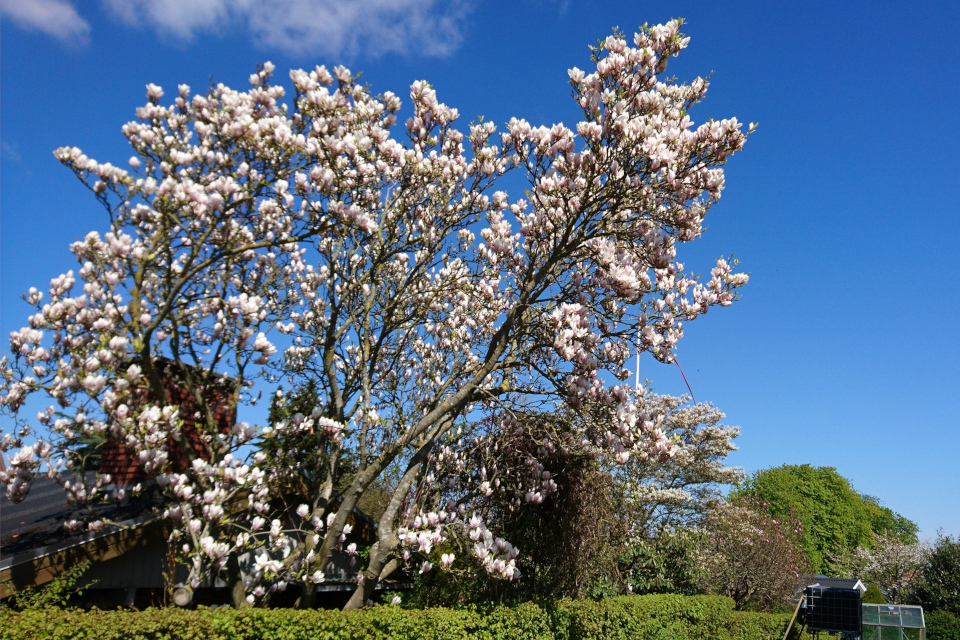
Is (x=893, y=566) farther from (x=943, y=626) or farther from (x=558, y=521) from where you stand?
(x=558, y=521)

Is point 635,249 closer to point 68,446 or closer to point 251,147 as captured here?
point 251,147

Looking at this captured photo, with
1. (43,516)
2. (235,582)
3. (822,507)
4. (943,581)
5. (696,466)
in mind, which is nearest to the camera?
(235,582)

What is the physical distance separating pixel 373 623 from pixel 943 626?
17086mm

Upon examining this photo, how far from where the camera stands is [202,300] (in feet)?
22.7

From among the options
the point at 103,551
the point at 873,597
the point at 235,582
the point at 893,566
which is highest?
the point at 893,566

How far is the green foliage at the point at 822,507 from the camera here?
46.4 m

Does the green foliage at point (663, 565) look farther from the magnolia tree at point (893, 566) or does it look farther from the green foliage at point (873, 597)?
the magnolia tree at point (893, 566)

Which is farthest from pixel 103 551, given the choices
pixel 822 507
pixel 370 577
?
pixel 822 507

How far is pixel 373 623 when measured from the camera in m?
6.43

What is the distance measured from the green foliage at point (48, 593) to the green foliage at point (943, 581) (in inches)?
821

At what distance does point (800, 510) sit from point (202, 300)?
52.6 metres

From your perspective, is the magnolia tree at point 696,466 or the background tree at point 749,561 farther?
the magnolia tree at point 696,466

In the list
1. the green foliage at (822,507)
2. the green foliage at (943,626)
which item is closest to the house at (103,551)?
the green foliage at (943,626)

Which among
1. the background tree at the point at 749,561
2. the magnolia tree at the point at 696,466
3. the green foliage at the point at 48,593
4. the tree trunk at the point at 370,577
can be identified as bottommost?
the green foliage at the point at 48,593
